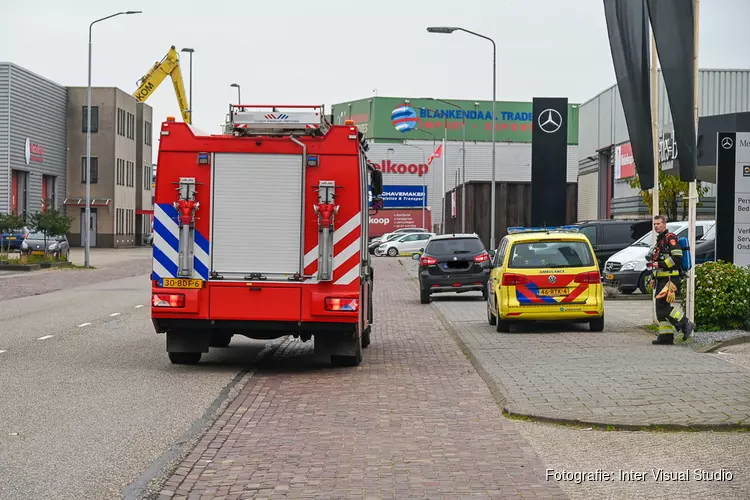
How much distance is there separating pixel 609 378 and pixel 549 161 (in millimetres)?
20225

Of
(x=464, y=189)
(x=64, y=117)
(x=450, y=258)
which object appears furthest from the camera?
(x=64, y=117)

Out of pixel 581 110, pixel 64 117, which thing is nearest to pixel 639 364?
pixel 581 110

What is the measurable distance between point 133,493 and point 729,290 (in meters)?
11.0

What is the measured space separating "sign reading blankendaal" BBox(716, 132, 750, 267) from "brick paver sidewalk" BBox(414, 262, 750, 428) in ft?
6.08

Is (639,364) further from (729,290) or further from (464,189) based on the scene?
(464,189)

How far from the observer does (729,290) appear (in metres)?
15.4

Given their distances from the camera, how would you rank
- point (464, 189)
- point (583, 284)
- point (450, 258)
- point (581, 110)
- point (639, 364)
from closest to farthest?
1. point (639, 364)
2. point (583, 284)
3. point (450, 258)
4. point (464, 189)
5. point (581, 110)

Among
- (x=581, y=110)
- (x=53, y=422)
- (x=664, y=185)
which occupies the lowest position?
(x=53, y=422)

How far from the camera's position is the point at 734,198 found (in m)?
16.5

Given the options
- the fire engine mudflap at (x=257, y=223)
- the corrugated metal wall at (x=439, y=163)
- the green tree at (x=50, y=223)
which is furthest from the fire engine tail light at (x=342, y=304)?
the corrugated metal wall at (x=439, y=163)

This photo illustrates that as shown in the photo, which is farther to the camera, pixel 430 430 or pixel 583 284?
pixel 583 284

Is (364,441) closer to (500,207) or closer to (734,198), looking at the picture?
(734,198)

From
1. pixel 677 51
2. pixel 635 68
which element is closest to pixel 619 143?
pixel 635 68

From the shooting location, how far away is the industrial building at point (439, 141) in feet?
343
